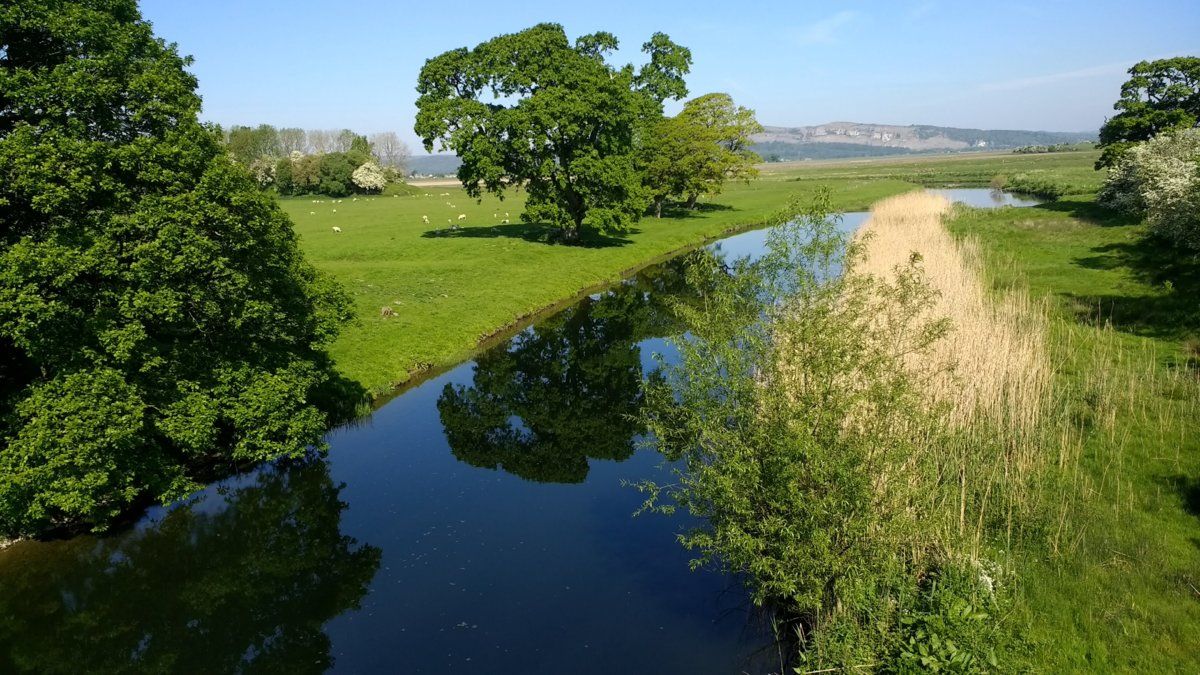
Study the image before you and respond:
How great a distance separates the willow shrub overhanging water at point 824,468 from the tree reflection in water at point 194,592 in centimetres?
1039

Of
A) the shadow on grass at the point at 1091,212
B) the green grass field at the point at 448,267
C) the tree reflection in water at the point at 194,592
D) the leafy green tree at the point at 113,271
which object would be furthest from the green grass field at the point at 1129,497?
the shadow on grass at the point at 1091,212

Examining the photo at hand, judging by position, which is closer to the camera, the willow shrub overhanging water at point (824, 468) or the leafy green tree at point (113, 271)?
the willow shrub overhanging water at point (824, 468)

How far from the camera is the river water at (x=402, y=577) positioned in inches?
624

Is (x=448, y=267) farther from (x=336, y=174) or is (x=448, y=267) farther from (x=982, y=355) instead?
(x=336, y=174)

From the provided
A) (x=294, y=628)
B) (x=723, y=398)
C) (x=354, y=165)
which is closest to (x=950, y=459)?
(x=723, y=398)

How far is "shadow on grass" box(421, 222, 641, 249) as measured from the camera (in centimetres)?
7075

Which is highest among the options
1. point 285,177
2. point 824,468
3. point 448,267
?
point 285,177

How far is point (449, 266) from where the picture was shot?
56.8m

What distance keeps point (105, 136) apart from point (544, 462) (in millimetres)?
17827

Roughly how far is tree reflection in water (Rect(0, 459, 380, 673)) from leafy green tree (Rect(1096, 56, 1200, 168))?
7397 centimetres

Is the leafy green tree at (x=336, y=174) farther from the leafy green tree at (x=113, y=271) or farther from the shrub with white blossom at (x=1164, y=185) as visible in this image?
the shrub with white blossom at (x=1164, y=185)

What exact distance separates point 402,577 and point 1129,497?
20.3 m

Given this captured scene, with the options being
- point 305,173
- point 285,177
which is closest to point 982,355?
point 305,173

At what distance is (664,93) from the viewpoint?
94.3 metres
